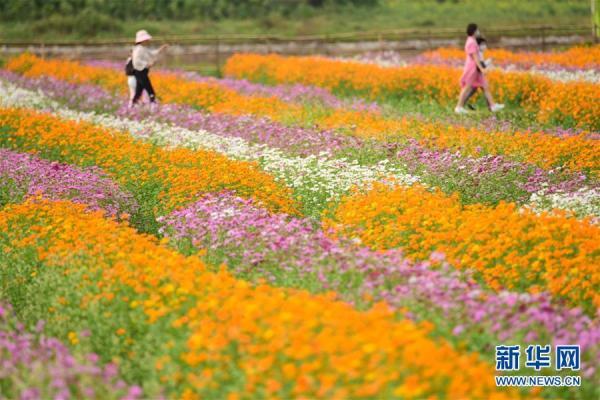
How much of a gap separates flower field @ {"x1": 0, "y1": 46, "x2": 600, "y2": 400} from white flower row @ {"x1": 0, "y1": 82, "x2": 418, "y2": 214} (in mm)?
45

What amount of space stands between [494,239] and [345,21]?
33.3 m

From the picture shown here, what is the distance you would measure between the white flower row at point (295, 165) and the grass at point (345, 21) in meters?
20.7

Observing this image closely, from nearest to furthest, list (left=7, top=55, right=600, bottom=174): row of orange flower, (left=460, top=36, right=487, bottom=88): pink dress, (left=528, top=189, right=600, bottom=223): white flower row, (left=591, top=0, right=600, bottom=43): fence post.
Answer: (left=528, top=189, right=600, bottom=223): white flower row
(left=7, top=55, right=600, bottom=174): row of orange flower
(left=460, top=36, right=487, bottom=88): pink dress
(left=591, top=0, right=600, bottom=43): fence post

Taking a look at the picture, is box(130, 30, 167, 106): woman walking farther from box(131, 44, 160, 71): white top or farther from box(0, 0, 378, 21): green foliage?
box(0, 0, 378, 21): green foliage

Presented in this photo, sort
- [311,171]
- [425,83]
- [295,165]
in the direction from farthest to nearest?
[425,83] → [295,165] → [311,171]

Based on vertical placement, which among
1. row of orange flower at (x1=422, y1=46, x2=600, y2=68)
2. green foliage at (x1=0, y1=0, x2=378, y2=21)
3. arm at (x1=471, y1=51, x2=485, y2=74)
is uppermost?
green foliage at (x1=0, y1=0, x2=378, y2=21)

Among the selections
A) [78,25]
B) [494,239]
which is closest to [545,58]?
[494,239]

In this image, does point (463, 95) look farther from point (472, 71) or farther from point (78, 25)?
point (78, 25)

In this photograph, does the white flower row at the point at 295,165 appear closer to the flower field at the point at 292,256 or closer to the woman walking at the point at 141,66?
the flower field at the point at 292,256

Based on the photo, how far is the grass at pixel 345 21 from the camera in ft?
114

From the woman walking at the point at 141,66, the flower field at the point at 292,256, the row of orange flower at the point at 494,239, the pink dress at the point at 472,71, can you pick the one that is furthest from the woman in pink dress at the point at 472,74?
the row of orange flower at the point at 494,239

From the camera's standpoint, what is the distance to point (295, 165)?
10.7 m

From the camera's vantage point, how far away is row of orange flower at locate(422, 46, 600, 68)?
22109 millimetres

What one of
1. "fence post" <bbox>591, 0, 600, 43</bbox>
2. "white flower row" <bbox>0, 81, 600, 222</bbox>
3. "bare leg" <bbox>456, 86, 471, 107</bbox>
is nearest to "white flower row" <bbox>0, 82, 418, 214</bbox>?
"white flower row" <bbox>0, 81, 600, 222</bbox>
